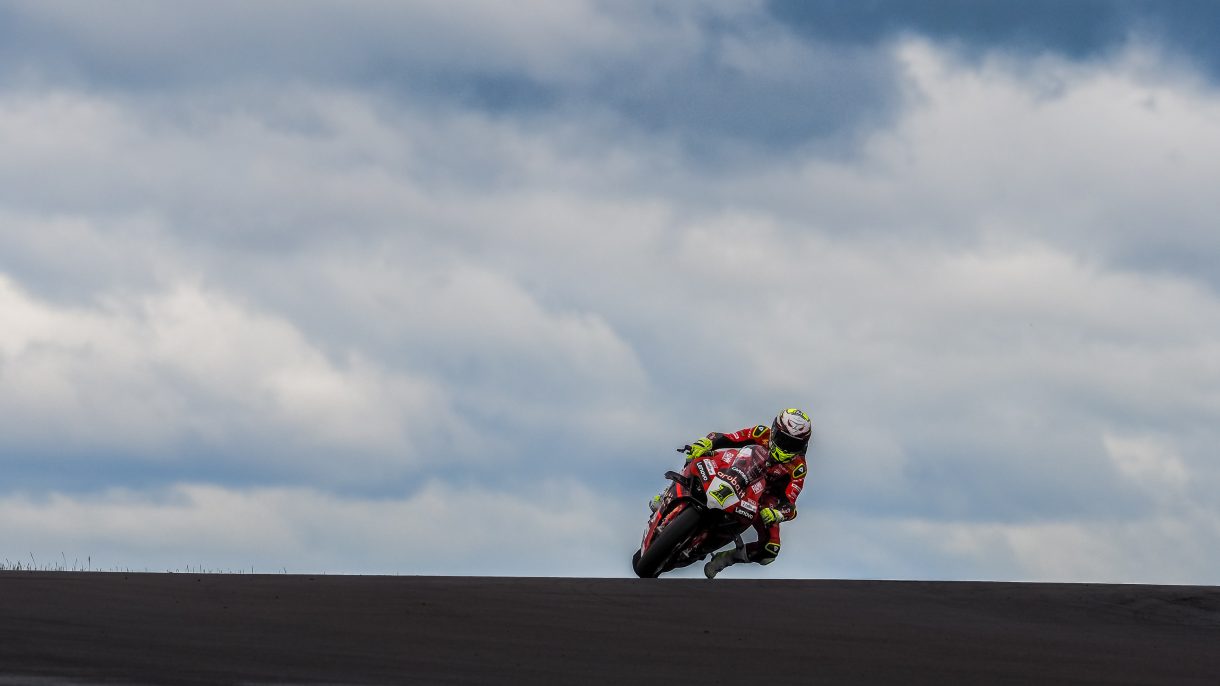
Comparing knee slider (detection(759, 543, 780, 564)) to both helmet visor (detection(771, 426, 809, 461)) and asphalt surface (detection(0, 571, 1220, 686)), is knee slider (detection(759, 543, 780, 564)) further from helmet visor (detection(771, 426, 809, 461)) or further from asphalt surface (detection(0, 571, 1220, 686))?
asphalt surface (detection(0, 571, 1220, 686))

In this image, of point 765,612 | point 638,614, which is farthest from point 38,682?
point 765,612

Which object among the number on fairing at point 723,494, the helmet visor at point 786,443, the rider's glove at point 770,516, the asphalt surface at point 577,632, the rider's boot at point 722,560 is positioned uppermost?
the helmet visor at point 786,443

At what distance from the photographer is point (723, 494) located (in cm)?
1681

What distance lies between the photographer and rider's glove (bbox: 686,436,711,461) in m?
17.6

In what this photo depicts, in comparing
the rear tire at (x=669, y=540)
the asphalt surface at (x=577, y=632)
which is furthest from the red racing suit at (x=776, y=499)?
the asphalt surface at (x=577, y=632)

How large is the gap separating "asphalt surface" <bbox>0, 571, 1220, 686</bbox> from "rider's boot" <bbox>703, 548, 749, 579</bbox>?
1.88 metres

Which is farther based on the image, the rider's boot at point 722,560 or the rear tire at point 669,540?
the rider's boot at point 722,560

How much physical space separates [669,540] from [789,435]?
5.46 feet

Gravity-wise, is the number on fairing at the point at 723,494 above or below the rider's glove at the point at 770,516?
above

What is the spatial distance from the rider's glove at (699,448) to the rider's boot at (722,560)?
1.08 metres

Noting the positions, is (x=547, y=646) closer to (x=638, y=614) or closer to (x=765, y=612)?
(x=638, y=614)

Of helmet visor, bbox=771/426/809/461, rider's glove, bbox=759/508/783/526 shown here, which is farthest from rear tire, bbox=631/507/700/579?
helmet visor, bbox=771/426/809/461

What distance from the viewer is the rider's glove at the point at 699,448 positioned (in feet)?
57.9

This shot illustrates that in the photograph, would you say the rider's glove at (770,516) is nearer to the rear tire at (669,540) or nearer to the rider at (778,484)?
the rider at (778,484)
